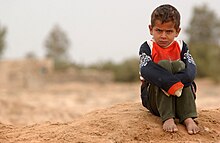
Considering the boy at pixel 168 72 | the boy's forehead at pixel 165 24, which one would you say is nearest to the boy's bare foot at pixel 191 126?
the boy at pixel 168 72

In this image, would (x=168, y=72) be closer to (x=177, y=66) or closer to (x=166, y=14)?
(x=177, y=66)

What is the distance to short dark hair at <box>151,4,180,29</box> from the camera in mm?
3559

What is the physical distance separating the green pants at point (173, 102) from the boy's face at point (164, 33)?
0.19m

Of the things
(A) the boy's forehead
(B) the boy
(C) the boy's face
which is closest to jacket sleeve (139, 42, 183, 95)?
(B) the boy

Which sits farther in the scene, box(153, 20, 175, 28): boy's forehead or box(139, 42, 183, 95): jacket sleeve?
box(153, 20, 175, 28): boy's forehead

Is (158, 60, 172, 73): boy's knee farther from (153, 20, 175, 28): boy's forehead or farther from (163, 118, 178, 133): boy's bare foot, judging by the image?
(163, 118, 178, 133): boy's bare foot

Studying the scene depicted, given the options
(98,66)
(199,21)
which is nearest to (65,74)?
(98,66)

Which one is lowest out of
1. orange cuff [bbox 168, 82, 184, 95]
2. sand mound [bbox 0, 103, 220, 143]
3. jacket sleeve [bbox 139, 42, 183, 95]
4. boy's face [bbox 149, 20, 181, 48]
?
sand mound [bbox 0, 103, 220, 143]

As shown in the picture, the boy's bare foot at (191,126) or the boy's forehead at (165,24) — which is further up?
the boy's forehead at (165,24)

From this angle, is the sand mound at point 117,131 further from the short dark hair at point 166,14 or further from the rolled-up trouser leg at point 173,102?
the short dark hair at point 166,14

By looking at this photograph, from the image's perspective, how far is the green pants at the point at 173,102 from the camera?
141 inches

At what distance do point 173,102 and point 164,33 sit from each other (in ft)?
1.78

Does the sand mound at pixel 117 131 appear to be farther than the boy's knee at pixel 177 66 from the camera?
No

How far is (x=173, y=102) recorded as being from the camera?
11.9ft
